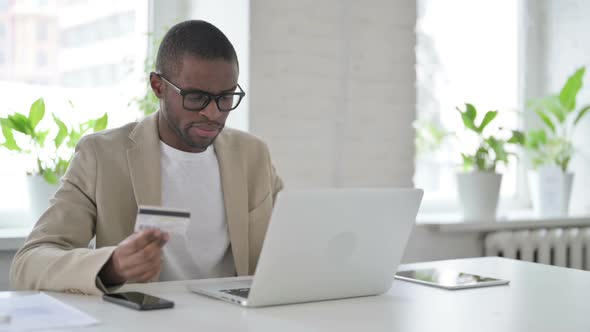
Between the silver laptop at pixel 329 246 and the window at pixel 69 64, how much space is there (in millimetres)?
1606

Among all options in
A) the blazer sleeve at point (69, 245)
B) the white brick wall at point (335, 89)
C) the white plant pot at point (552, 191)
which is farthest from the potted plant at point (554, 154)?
the blazer sleeve at point (69, 245)

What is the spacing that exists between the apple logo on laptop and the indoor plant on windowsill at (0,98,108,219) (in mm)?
1534

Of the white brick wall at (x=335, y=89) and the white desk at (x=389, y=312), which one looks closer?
the white desk at (x=389, y=312)

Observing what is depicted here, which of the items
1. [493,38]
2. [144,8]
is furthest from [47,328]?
[493,38]

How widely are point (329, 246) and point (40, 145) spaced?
1.64 metres

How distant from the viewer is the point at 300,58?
3.23m

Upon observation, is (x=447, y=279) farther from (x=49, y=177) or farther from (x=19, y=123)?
(x=19, y=123)

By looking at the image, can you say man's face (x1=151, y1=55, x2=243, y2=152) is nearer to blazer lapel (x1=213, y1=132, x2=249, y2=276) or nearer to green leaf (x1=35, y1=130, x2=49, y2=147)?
blazer lapel (x1=213, y1=132, x2=249, y2=276)

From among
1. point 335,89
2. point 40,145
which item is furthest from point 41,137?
point 335,89

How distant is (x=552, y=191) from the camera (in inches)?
157

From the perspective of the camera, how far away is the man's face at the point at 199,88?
6.55ft

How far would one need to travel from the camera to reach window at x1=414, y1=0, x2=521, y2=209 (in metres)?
4.13

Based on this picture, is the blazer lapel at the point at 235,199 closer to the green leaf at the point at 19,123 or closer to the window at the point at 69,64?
the green leaf at the point at 19,123

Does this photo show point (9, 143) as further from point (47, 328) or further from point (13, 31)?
point (47, 328)
